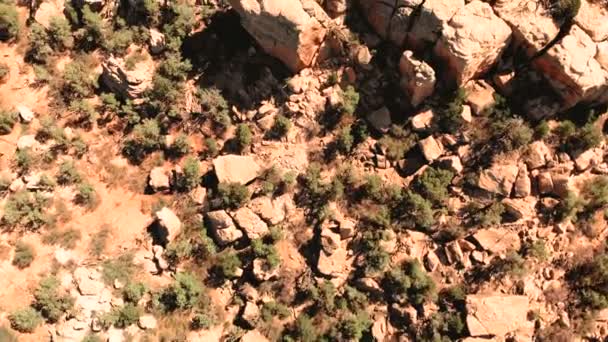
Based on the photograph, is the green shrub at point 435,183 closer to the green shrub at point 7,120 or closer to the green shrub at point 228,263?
the green shrub at point 228,263

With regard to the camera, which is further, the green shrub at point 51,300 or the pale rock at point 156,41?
the pale rock at point 156,41

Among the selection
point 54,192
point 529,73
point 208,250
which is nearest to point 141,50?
point 54,192

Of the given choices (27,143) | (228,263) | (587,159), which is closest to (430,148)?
(587,159)

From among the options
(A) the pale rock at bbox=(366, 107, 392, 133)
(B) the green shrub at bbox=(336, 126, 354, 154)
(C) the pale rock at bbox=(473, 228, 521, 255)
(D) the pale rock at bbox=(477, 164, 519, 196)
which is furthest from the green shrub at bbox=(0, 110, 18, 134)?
(C) the pale rock at bbox=(473, 228, 521, 255)

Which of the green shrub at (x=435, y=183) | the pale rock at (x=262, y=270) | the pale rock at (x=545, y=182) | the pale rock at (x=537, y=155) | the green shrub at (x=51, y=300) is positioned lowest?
the green shrub at (x=51, y=300)

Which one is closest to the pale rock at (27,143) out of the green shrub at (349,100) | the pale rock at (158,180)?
the pale rock at (158,180)

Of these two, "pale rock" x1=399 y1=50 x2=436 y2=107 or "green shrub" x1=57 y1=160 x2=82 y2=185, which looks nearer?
"pale rock" x1=399 y1=50 x2=436 y2=107

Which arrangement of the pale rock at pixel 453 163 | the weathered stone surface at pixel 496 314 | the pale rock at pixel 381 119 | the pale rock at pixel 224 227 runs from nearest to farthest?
the weathered stone surface at pixel 496 314
the pale rock at pixel 453 163
the pale rock at pixel 224 227
the pale rock at pixel 381 119

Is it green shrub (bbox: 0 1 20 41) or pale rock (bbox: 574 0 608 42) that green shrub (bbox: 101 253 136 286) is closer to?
green shrub (bbox: 0 1 20 41)
